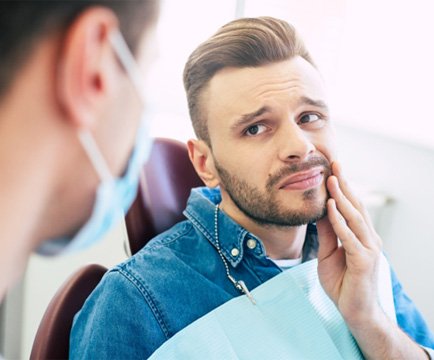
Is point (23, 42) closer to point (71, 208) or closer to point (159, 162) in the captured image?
point (71, 208)

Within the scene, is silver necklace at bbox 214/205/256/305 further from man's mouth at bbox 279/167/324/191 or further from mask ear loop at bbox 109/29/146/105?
mask ear loop at bbox 109/29/146/105

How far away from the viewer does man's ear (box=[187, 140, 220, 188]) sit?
121cm

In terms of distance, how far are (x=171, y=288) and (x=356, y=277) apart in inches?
14.0

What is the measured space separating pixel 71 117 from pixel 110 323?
629 millimetres

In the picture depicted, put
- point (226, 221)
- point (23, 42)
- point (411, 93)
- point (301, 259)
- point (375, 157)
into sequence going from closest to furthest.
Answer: point (23, 42)
point (226, 221)
point (301, 259)
point (411, 93)
point (375, 157)

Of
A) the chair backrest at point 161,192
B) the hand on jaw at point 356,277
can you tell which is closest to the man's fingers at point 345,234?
the hand on jaw at point 356,277

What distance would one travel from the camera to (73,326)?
3.26ft

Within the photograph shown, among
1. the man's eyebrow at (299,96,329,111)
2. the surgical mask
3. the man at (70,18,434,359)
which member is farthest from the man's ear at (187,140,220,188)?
the surgical mask

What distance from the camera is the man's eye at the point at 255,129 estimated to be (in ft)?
3.66

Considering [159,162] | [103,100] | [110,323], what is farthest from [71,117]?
[159,162]

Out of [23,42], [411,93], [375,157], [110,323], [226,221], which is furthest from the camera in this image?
[375,157]

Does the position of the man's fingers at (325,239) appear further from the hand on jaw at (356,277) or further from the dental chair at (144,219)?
the dental chair at (144,219)

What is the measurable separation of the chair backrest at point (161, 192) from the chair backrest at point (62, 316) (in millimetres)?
174

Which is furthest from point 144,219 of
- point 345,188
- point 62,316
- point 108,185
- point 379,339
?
point 108,185
